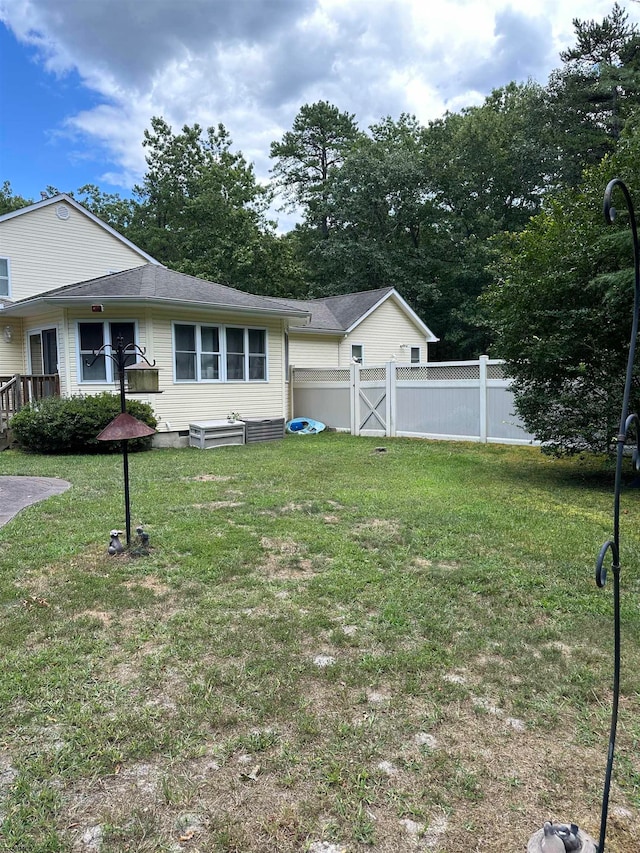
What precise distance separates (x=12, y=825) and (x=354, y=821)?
1072 mm

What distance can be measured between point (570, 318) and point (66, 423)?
844 centimetres

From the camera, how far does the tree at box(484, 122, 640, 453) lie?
241 inches

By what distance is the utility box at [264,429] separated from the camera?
11.9 m

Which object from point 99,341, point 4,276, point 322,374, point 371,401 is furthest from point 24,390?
point 371,401

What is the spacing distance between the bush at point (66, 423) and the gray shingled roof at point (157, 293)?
2051 millimetres

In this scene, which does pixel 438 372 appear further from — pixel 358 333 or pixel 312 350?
pixel 358 333

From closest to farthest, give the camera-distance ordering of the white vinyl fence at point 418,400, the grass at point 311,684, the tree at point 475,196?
the grass at point 311,684 → the white vinyl fence at point 418,400 → the tree at point 475,196

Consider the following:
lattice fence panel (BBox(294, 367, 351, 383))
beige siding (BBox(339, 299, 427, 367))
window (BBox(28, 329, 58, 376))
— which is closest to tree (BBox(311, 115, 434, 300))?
beige siding (BBox(339, 299, 427, 367))

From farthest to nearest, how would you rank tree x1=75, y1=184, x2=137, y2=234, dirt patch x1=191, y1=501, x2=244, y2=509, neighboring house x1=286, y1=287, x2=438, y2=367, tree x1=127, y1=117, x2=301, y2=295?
tree x1=75, y1=184, x2=137, y2=234, tree x1=127, y1=117, x2=301, y2=295, neighboring house x1=286, y1=287, x2=438, y2=367, dirt patch x1=191, y1=501, x2=244, y2=509

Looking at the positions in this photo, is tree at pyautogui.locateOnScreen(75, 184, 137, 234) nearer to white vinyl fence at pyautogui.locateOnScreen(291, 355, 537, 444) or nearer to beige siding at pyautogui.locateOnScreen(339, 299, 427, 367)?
beige siding at pyautogui.locateOnScreen(339, 299, 427, 367)

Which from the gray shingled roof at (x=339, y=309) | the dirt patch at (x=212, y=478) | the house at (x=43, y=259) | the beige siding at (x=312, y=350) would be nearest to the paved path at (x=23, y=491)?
the dirt patch at (x=212, y=478)

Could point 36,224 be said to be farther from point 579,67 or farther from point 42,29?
point 579,67

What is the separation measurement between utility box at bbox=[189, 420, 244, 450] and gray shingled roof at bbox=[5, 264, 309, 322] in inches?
100

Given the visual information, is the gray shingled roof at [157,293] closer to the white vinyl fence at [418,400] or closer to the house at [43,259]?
the house at [43,259]
